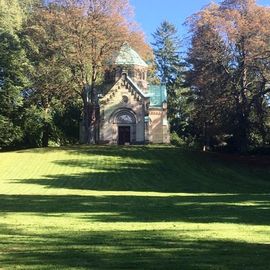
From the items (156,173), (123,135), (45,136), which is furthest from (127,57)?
(156,173)

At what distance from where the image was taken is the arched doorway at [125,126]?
203 ft

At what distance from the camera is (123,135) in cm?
6234

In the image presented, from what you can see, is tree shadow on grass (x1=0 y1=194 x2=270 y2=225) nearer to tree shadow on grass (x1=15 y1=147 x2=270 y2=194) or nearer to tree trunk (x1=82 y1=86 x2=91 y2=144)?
tree shadow on grass (x1=15 y1=147 x2=270 y2=194)

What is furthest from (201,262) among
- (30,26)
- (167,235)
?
(30,26)

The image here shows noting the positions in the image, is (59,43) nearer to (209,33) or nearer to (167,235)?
(209,33)

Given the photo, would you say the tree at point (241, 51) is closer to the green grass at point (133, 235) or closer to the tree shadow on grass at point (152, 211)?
the tree shadow on grass at point (152, 211)

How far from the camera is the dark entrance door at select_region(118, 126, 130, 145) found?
62.1m

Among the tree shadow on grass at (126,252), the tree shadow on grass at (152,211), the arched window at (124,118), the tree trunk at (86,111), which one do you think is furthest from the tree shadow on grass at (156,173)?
the tree shadow on grass at (126,252)

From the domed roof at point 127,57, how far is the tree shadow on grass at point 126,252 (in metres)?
48.7

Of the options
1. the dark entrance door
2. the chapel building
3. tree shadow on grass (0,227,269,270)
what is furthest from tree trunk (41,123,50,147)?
tree shadow on grass (0,227,269,270)

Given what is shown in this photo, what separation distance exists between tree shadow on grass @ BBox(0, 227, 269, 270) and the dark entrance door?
51979 mm

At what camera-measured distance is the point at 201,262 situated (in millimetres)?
7266

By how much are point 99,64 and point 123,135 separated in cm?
1015

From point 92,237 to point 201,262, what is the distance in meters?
2.99
